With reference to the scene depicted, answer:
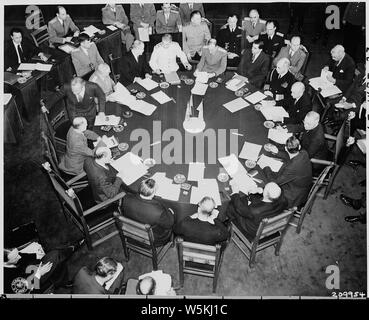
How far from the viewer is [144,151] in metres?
4.78

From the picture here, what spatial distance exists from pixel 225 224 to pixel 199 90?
2.12 metres

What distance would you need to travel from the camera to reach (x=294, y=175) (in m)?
4.56

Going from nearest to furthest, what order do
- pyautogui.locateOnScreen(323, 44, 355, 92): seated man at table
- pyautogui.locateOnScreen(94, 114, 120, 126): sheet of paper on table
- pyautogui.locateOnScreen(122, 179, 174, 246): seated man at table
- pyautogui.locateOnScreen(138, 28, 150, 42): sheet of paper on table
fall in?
pyautogui.locateOnScreen(122, 179, 174, 246): seated man at table < pyautogui.locateOnScreen(94, 114, 120, 126): sheet of paper on table < pyautogui.locateOnScreen(323, 44, 355, 92): seated man at table < pyautogui.locateOnScreen(138, 28, 150, 42): sheet of paper on table

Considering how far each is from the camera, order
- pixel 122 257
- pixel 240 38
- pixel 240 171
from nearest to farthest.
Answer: pixel 240 171 → pixel 122 257 → pixel 240 38

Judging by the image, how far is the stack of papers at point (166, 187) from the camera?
14.1ft

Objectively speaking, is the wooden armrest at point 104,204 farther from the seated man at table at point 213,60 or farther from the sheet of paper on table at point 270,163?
the seated man at table at point 213,60

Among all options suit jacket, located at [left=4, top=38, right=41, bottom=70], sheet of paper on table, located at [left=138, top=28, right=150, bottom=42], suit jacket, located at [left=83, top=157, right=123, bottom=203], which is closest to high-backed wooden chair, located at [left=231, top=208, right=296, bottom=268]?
suit jacket, located at [left=83, top=157, right=123, bottom=203]

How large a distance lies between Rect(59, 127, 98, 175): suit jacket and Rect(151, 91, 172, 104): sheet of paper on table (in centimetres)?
108

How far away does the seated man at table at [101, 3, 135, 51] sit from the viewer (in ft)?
24.4

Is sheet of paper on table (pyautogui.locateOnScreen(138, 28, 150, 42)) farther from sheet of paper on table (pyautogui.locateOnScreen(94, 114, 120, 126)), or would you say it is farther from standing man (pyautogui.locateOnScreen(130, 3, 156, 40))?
sheet of paper on table (pyautogui.locateOnScreen(94, 114, 120, 126))
